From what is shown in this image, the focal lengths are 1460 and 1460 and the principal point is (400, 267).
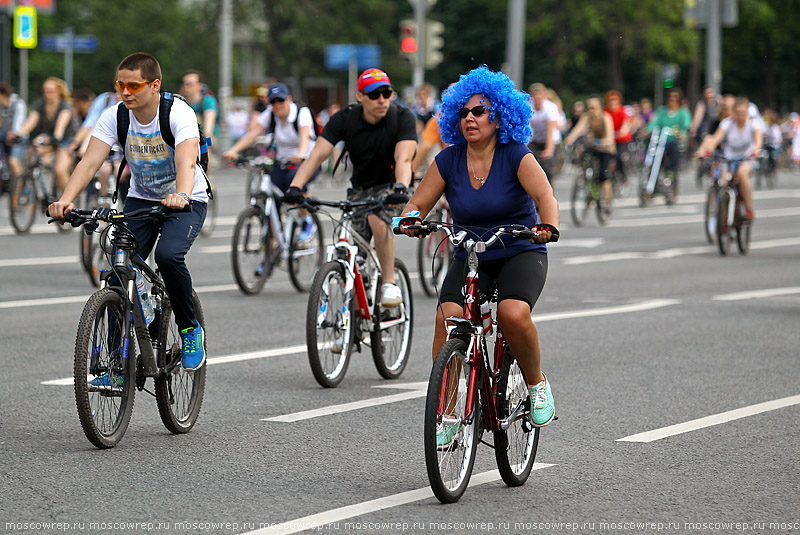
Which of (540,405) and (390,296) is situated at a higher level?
(390,296)

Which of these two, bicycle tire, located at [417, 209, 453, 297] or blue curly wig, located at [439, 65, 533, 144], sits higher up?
blue curly wig, located at [439, 65, 533, 144]

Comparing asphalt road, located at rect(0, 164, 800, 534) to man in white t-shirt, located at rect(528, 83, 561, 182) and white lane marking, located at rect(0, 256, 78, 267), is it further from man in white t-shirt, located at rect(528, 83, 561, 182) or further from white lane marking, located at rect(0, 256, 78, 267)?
man in white t-shirt, located at rect(528, 83, 561, 182)

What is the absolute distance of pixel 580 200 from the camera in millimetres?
22219

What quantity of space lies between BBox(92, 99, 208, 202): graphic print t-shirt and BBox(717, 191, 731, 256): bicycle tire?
1123 centimetres

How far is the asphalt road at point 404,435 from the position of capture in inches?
219

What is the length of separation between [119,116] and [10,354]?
305 cm

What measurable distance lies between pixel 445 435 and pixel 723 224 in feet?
41.2

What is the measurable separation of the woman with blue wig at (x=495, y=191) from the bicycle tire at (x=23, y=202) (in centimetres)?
1328

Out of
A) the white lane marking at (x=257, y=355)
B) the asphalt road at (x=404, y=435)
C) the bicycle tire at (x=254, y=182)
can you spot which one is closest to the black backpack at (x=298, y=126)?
the bicycle tire at (x=254, y=182)

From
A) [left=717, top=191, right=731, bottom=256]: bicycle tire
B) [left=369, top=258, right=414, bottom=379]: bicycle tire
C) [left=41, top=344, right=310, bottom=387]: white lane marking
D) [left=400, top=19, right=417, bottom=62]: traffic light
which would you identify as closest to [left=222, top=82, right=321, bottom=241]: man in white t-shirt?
[left=41, top=344, right=310, bottom=387]: white lane marking

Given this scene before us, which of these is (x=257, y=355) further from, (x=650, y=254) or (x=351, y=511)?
(x=650, y=254)

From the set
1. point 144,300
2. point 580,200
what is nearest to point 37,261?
point 144,300

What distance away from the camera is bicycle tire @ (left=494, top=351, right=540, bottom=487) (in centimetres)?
592

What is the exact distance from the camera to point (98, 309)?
6.46m
